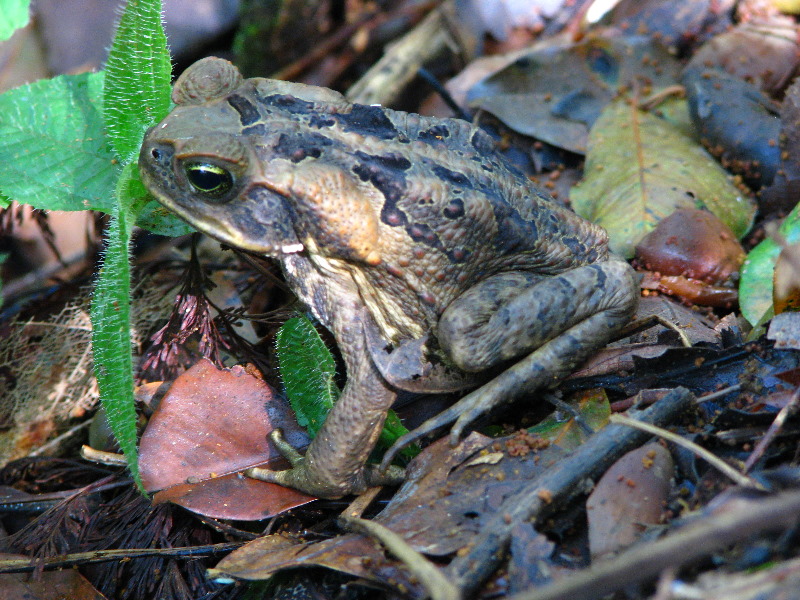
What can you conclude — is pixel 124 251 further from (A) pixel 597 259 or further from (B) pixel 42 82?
(A) pixel 597 259

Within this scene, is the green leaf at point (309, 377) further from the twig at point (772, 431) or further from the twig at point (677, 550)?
the twig at point (677, 550)

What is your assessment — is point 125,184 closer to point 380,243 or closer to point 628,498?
point 380,243

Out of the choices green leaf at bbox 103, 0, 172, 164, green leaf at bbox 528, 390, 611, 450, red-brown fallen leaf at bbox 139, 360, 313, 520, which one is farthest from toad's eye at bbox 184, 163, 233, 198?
green leaf at bbox 528, 390, 611, 450

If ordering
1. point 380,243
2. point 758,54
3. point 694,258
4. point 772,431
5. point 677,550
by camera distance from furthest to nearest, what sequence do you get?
point 758,54, point 694,258, point 380,243, point 772,431, point 677,550

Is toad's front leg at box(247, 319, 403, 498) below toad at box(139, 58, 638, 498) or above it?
below

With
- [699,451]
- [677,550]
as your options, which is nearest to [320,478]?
[699,451]

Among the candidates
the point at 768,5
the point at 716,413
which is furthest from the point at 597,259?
the point at 768,5

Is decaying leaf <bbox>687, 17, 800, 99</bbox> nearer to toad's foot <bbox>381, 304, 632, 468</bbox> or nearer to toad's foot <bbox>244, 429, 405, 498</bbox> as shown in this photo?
toad's foot <bbox>381, 304, 632, 468</bbox>
